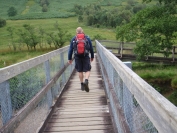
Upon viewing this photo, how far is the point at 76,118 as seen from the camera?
474 centimetres

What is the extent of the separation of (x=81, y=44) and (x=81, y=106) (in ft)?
4.85

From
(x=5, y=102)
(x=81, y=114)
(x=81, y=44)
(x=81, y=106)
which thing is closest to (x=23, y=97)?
(x=5, y=102)

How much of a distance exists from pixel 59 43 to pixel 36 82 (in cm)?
4047

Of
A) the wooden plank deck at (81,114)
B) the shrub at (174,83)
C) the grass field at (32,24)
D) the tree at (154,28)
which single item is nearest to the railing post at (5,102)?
the wooden plank deck at (81,114)

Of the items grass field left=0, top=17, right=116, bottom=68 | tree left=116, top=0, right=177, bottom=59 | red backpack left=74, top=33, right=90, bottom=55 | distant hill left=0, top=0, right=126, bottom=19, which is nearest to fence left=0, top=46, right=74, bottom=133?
red backpack left=74, top=33, right=90, bottom=55

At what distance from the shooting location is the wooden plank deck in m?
4.19

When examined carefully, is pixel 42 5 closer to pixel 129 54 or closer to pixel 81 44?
Answer: pixel 129 54

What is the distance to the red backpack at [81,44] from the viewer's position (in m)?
6.12

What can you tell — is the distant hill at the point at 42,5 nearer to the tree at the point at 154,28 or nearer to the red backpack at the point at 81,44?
the tree at the point at 154,28

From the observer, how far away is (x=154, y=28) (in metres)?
14.4

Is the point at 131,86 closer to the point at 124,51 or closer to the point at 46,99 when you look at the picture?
the point at 46,99

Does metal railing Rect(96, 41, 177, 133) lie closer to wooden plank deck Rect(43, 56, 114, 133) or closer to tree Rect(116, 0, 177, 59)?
wooden plank deck Rect(43, 56, 114, 133)

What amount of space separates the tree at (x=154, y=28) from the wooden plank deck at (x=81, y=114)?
8.20 meters

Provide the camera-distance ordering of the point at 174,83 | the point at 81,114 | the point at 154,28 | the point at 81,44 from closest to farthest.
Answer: the point at 81,114 → the point at 81,44 → the point at 154,28 → the point at 174,83
